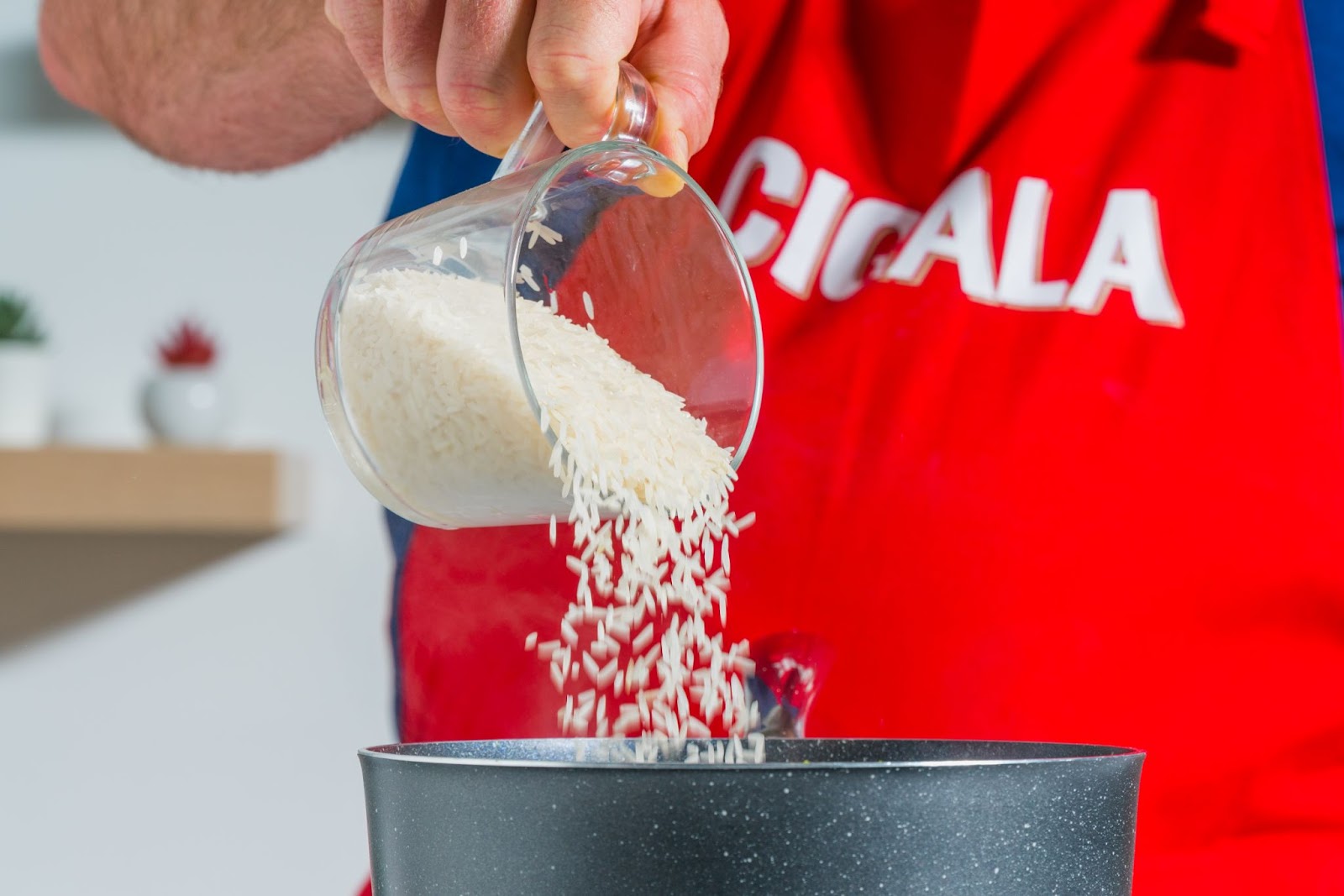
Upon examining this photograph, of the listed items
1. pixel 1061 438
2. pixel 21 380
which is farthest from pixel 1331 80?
pixel 21 380

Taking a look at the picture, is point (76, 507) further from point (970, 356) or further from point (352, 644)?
point (970, 356)

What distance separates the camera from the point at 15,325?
162 cm

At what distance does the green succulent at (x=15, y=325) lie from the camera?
5.26ft

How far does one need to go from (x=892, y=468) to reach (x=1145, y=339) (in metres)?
0.14

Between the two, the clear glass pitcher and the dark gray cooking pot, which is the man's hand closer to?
the clear glass pitcher

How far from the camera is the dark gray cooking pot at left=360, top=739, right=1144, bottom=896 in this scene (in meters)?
0.31

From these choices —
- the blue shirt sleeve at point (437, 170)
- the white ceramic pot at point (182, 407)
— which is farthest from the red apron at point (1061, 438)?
the white ceramic pot at point (182, 407)

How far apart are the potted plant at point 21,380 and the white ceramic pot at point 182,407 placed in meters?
0.14

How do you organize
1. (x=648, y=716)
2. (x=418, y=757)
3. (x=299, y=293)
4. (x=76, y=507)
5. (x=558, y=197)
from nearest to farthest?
(x=418, y=757) → (x=558, y=197) → (x=648, y=716) → (x=76, y=507) → (x=299, y=293)

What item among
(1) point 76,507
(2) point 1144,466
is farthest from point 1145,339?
(1) point 76,507

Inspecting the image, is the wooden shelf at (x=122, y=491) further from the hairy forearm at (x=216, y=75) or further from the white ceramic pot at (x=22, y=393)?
the hairy forearm at (x=216, y=75)

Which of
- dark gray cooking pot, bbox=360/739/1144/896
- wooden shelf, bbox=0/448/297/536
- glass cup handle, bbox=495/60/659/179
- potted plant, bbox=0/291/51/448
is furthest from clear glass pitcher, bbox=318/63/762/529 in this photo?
potted plant, bbox=0/291/51/448

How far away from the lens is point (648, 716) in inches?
23.9

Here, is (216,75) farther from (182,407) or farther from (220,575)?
(220,575)
